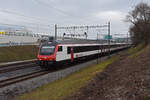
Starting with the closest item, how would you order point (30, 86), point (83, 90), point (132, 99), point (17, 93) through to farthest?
point (132, 99)
point (83, 90)
point (17, 93)
point (30, 86)

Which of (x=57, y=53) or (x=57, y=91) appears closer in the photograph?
(x=57, y=91)

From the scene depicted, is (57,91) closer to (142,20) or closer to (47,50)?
(47,50)

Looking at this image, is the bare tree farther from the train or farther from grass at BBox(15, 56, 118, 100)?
grass at BBox(15, 56, 118, 100)

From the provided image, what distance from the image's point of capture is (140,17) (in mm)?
41875

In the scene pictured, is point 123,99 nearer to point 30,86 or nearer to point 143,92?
point 143,92

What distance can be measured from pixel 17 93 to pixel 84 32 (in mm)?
27069

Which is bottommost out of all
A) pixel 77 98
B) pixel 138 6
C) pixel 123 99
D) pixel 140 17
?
pixel 77 98

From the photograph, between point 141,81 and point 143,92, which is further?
point 141,81

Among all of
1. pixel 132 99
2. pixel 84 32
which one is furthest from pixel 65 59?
pixel 84 32

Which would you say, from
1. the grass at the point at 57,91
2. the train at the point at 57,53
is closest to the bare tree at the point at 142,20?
the train at the point at 57,53

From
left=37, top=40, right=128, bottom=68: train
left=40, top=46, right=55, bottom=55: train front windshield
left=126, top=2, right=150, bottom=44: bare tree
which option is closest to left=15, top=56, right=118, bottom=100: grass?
left=37, top=40, right=128, bottom=68: train

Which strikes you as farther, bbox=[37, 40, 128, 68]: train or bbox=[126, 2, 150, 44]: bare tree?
bbox=[126, 2, 150, 44]: bare tree

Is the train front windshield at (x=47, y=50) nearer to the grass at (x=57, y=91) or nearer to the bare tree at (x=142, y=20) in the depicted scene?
the grass at (x=57, y=91)

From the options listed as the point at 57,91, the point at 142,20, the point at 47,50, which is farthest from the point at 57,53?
the point at 142,20
